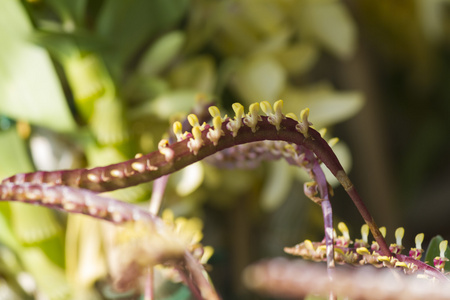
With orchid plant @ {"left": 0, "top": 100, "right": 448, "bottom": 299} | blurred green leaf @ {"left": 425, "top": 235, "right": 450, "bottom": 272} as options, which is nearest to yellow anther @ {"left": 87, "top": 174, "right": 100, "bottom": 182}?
orchid plant @ {"left": 0, "top": 100, "right": 448, "bottom": 299}

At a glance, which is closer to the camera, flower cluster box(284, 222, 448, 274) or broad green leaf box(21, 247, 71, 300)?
flower cluster box(284, 222, 448, 274)

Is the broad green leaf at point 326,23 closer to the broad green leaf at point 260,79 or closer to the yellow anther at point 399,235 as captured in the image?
the broad green leaf at point 260,79

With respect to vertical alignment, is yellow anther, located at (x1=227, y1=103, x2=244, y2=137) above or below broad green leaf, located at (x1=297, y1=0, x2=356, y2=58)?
below

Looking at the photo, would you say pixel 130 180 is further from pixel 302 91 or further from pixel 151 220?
pixel 302 91

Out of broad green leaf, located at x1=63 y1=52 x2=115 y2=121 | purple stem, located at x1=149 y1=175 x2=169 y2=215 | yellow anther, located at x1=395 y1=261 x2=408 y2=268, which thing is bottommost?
yellow anther, located at x1=395 y1=261 x2=408 y2=268

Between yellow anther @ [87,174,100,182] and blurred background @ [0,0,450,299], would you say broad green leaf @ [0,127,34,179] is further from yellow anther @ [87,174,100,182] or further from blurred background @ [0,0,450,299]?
yellow anther @ [87,174,100,182]

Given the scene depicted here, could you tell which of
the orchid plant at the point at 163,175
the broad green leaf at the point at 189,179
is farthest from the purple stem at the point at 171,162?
the broad green leaf at the point at 189,179
